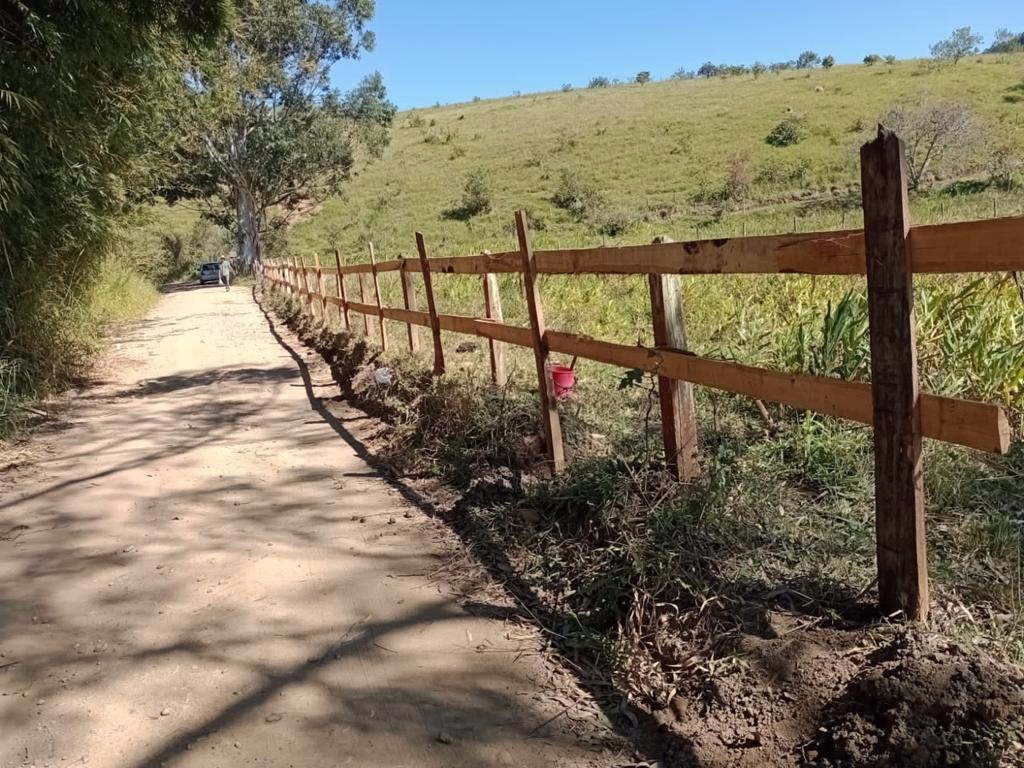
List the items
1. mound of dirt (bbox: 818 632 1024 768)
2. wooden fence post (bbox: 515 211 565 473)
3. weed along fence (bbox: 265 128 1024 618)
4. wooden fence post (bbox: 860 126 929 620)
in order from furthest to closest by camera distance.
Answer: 1. wooden fence post (bbox: 515 211 565 473)
2. wooden fence post (bbox: 860 126 929 620)
3. weed along fence (bbox: 265 128 1024 618)
4. mound of dirt (bbox: 818 632 1024 768)

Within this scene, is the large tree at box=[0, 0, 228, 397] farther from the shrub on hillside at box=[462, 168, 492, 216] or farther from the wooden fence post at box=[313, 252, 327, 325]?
the shrub on hillside at box=[462, 168, 492, 216]

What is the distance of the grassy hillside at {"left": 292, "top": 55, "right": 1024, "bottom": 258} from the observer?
34344 mm

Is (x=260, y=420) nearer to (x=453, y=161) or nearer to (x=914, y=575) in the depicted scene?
(x=914, y=575)

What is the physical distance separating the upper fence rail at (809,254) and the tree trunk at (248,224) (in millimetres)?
35159

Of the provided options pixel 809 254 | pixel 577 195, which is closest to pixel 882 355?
pixel 809 254

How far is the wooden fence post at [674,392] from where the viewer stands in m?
3.83

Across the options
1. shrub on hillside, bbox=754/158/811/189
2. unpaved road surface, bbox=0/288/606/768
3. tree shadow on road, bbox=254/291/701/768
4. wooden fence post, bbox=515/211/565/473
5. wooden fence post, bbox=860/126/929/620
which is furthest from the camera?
shrub on hillside, bbox=754/158/811/189

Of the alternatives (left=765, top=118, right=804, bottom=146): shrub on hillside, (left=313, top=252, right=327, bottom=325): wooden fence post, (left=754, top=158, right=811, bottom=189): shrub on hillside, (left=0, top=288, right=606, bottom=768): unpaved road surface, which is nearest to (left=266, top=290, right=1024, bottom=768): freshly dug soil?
(left=0, top=288, right=606, bottom=768): unpaved road surface

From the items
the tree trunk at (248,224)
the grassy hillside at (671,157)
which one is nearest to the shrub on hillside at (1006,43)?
the grassy hillside at (671,157)

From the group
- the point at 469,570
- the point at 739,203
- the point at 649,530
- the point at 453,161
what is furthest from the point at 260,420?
the point at 453,161

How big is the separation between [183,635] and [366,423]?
4106 millimetres

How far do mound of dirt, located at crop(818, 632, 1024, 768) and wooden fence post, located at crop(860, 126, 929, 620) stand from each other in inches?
11.8

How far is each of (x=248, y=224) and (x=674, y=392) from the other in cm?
3706

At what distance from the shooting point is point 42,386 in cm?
912
